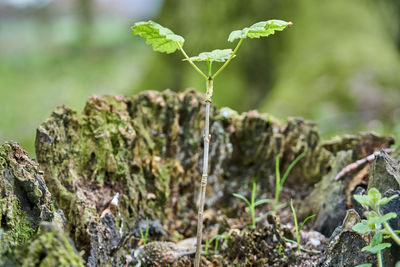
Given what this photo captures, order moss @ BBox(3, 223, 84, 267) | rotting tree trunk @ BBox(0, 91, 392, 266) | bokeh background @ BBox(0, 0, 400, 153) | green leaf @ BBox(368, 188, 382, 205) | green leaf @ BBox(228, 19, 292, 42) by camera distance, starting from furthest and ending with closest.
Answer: bokeh background @ BBox(0, 0, 400, 153) < rotting tree trunk @ BBox(0, 91, 392, 266) < green leaf @ BBox(228, 19, 292, 42) < green leaf @ BBox(368, 188, 382, 205) < moss @ BBox(3, 223, 84, 267)

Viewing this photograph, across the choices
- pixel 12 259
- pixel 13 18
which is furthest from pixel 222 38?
pixel 13 18

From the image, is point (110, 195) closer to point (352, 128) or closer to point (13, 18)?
point (352, 128)

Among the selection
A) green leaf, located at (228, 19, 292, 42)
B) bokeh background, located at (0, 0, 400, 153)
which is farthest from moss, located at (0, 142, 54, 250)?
bokeh background, located at (0, 0, 400, 153)

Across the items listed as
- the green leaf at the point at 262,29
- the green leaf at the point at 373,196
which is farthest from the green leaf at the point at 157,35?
the green leaf at the point at 373,196

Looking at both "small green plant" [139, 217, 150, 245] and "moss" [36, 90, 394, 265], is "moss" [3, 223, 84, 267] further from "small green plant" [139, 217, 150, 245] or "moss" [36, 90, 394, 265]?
"small green plant" [139, 217, 150, 245]

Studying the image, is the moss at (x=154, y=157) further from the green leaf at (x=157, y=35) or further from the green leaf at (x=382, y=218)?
the green leaf at (x=382, y=218)
